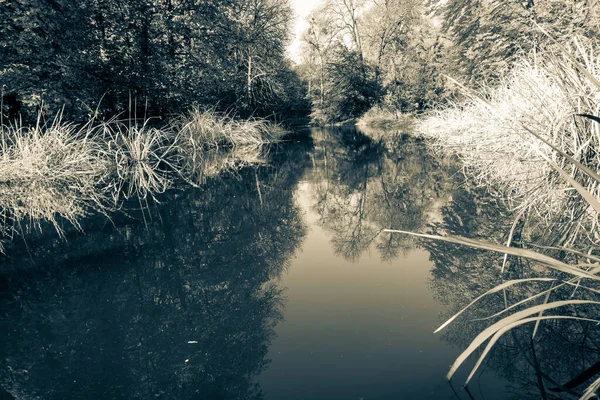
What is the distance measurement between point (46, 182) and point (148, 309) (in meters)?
4.47

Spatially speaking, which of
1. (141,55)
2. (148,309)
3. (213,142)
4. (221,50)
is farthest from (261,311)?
(221,50)

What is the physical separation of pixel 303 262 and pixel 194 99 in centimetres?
1194

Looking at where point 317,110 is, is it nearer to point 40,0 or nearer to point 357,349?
point 40,0

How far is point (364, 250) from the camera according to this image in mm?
3289

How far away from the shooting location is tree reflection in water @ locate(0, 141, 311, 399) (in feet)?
5.90

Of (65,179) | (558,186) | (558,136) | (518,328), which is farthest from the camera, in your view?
(65,179)

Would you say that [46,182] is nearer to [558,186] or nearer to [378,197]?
[378,197]

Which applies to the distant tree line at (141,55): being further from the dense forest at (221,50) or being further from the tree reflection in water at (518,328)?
the tree reflection in water at (518,328)

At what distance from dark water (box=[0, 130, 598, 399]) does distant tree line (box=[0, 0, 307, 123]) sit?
20.0ft

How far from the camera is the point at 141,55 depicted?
11.7 meters

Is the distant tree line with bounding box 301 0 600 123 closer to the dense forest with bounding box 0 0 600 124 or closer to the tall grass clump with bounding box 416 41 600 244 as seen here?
the dense forest with bounding box 0 0 600 124

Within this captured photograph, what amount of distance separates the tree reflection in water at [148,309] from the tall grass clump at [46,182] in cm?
77

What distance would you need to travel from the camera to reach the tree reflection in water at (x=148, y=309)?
1800 mm

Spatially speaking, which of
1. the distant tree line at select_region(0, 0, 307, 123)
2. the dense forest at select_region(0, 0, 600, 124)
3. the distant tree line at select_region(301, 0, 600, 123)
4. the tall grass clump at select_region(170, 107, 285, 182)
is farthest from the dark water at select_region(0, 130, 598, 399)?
the distant tree line at select_region(301, 0, 600, 123)
